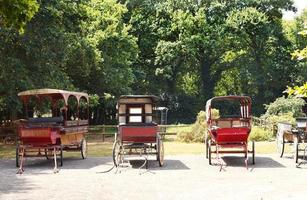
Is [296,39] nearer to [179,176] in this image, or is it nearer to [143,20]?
[143,20]

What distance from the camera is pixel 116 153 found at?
1672 cm

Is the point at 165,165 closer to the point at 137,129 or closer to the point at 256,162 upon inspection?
the point at 137,129

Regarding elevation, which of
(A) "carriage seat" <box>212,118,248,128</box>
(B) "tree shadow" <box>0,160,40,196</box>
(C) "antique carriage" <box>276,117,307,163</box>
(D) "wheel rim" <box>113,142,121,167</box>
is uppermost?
(A) "carriage seat" <box>212,118,248,128</box>

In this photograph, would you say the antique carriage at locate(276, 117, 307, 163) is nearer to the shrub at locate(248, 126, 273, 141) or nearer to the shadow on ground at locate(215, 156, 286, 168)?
the shadow on ground at locate(215, 156, 286, 168)

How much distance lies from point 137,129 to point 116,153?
47.8 inches

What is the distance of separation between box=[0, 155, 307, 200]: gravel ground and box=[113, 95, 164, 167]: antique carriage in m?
0.60

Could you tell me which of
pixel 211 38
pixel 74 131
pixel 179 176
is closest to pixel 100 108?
pixel 211 38

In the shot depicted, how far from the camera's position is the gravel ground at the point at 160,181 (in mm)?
10742

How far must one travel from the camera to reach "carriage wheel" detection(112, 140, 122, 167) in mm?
15867

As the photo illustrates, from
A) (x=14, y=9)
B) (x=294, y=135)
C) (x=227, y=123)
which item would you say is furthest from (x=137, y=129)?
(x=14, y=9)

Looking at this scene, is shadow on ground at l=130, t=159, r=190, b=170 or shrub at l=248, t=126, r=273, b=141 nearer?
shadow on ground at l=130, t=159, r=190, b=170

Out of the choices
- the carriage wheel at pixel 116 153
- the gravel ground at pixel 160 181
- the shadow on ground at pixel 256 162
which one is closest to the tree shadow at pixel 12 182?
the gravel ground at pixel 160 181

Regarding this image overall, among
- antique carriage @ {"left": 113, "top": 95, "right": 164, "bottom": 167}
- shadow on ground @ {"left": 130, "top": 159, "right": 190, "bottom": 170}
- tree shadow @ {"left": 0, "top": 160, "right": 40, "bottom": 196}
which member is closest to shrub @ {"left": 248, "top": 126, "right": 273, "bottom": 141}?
antique carriage @ {"left": 113, "top": 95, "right": 164, "bottom": 167}

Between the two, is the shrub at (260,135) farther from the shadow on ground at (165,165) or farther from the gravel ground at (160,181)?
the shadow on ground at (165,165)
